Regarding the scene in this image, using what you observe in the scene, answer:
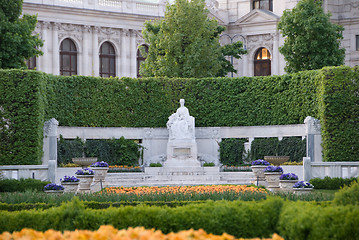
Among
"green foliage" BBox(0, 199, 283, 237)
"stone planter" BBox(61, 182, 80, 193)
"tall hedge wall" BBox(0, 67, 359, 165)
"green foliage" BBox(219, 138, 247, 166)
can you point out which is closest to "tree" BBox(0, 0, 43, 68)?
"tall hedge wall" BBox(0, 67, 359, 165)

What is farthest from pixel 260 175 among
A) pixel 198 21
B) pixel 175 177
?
pixel 198 21

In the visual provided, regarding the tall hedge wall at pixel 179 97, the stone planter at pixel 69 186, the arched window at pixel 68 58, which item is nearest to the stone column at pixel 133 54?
the arched window at pixel 68 58

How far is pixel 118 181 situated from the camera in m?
26.9

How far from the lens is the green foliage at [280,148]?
1216 inches

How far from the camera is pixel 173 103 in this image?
113ft

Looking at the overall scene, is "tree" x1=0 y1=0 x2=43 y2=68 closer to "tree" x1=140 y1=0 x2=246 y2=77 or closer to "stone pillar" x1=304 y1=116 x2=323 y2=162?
"tree" x1=140 y1=0 x2=246 y2=77

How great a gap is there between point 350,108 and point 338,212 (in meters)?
19.9

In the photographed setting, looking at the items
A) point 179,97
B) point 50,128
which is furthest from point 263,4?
point 50,128

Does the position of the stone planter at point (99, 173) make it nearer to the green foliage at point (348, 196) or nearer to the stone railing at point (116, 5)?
the green foliage at point (348, 196)

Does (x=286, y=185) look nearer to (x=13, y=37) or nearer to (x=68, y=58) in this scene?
(x=13, y=37)

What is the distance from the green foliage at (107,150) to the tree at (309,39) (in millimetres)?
13407

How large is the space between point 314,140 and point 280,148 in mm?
2848

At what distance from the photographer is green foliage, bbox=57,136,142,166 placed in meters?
30.6

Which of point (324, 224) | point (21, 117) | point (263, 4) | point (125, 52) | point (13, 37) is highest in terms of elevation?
point (263, 4)
